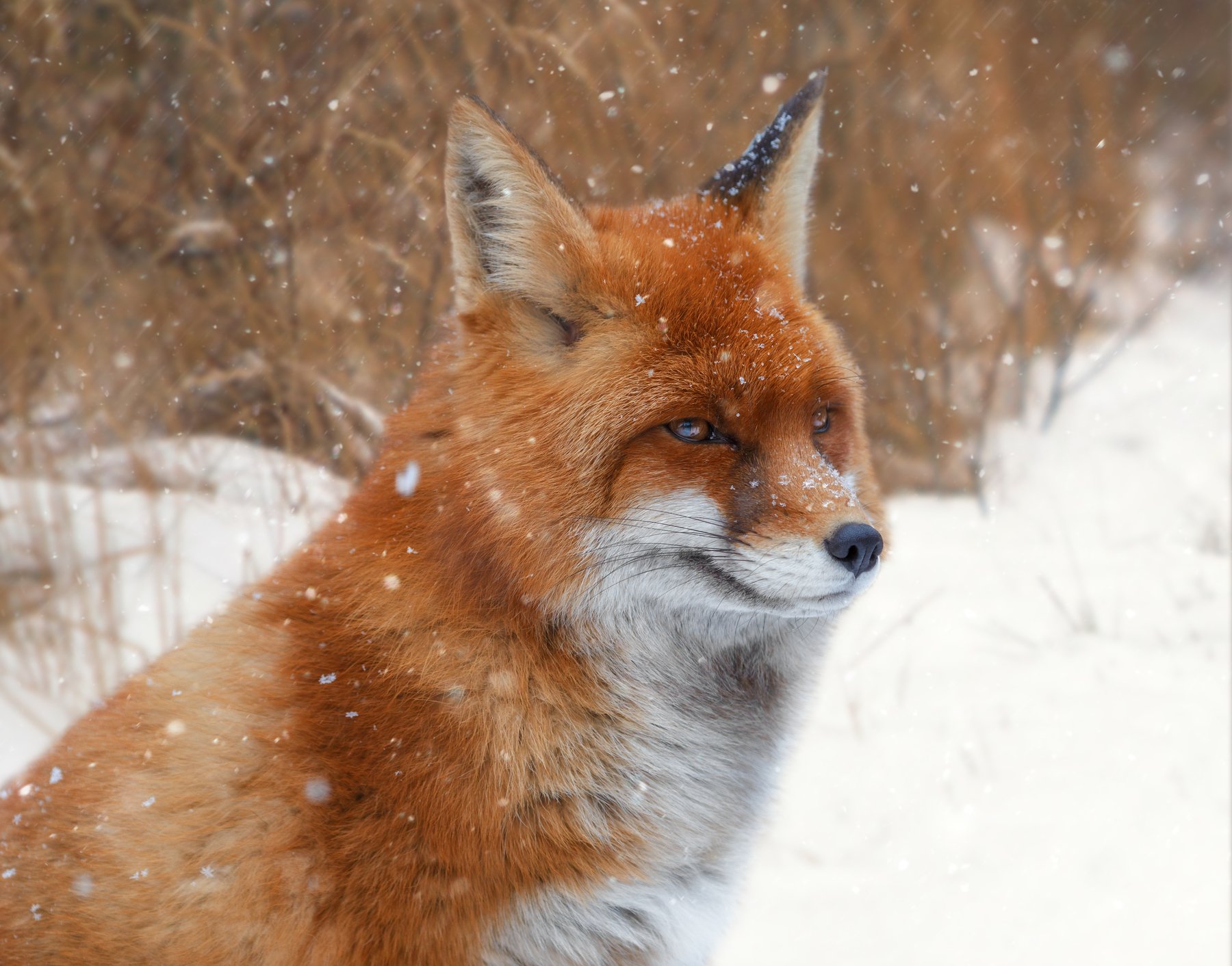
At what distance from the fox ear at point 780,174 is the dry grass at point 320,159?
165cm

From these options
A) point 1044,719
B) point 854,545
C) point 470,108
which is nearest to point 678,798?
point 854,545

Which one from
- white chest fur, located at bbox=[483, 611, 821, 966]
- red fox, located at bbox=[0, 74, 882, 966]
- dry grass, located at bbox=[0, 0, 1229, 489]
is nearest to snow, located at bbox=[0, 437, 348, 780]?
dry grass, located at bbox=[0, 0, 1229, 489]

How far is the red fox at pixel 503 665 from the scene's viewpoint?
1960mm

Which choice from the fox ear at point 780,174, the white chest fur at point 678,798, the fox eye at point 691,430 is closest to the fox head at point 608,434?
the fox eye at point 691,430

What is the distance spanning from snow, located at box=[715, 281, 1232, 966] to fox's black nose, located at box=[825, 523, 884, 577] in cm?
79

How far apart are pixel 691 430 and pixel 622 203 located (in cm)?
275

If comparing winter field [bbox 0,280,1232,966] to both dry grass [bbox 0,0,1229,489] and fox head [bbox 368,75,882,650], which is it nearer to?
dry grass [bbox 0,0,1229,489]

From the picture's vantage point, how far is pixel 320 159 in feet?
14.5

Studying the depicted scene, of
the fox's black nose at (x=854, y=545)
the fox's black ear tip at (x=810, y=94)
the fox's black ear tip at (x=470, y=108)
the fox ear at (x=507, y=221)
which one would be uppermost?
the fox's black ear tip at (x=810, y=94)

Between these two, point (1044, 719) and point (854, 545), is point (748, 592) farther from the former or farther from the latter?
point (1044, 719)

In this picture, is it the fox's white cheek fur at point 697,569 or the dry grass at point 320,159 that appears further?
the dry grass at point 320,159

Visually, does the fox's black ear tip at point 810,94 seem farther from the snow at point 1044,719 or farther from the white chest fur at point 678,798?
the snow at point 1044,719

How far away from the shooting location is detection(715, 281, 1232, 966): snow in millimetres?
3371

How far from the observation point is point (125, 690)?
2.29m
